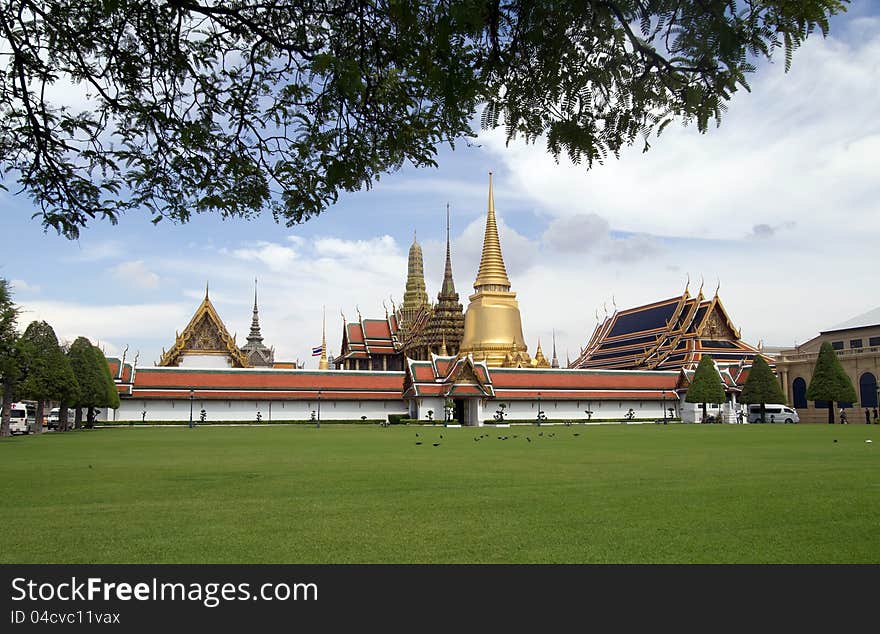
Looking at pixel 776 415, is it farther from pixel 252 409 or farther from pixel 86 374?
pixel 86 374

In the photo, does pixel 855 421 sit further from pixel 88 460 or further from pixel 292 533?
pixel 292 533

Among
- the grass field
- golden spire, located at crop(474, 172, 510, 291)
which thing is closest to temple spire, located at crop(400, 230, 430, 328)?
golden spire, located at crop(474, 172, 510, 291)

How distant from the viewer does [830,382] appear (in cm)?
5281

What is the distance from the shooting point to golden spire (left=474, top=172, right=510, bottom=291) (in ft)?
239

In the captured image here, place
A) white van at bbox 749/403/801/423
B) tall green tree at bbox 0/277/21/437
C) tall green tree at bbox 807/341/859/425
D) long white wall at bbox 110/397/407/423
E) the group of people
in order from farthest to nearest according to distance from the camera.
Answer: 1. white van at bbox 749/403/801/423
2. the group of people
3. tall green tree at bbox 807/341/859/425
4. long white wall at bbox 110/397/407/423
5. tall green tree at bbox 0/277/21/437

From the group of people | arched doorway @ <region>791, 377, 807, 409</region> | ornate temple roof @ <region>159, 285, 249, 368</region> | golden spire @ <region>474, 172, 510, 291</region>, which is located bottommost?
the group of people

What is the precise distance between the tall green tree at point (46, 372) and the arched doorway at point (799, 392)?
56250mm

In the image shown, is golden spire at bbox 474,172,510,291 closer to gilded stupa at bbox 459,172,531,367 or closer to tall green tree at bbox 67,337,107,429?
gilded stupa at bbox 459,172,531,367

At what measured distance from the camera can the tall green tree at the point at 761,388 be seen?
55219mm

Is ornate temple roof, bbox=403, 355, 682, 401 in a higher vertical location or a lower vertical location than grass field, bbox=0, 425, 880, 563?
higher

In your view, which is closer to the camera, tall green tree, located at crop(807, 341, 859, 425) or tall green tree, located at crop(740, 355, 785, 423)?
tall green tree, located at crop(807, 341, 859, 425)

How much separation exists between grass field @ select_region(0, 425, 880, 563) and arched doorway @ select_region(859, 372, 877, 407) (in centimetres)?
4849

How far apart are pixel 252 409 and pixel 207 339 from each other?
38.6 ft
